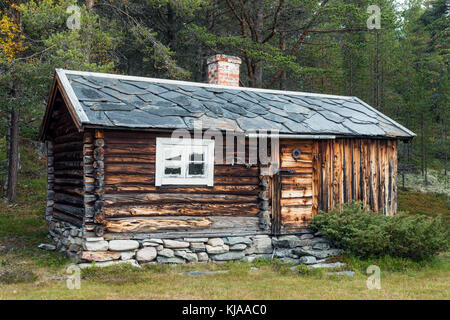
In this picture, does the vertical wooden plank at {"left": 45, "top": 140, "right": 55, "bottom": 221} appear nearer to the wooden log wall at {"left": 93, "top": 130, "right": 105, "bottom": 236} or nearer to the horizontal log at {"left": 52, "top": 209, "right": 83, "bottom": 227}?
the horizontal log at {"left": 52, "top": 209, "right": 83, "bottom": 227}

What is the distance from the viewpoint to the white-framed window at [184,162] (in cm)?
970

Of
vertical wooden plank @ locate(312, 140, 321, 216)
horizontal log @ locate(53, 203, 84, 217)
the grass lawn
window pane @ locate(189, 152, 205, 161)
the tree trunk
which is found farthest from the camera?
the tree trunk

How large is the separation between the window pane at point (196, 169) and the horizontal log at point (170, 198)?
509 mm

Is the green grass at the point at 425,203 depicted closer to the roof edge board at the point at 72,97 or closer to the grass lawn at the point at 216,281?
the grass lawn at the point at 216,281

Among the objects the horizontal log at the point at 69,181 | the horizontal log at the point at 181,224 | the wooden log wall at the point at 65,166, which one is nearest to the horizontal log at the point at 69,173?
the wooden log wall at the point at 65,166

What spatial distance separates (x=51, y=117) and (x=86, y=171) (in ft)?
11.2

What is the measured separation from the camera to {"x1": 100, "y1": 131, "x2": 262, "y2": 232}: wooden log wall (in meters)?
9.33

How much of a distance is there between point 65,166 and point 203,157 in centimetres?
370

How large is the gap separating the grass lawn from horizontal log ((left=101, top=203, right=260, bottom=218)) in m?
1.18

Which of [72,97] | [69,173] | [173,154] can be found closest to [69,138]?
[69,173]

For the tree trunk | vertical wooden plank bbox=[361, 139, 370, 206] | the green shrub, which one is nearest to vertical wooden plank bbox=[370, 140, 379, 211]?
vertical wooden plank bbox=[361, 139, 370, 206]
